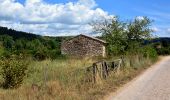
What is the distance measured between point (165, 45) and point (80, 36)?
3641 cm

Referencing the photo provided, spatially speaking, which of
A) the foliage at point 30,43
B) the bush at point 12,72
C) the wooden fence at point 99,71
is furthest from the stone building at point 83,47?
the bush at point 12,72

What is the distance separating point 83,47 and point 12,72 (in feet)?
157

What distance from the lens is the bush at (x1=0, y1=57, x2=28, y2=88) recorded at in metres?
17.0

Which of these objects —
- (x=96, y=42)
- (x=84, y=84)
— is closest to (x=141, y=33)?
(x=96, y=42)

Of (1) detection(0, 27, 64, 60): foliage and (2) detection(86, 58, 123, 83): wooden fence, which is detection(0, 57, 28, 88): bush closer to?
(2) detection(86, 58, 123, 83): wooden fence

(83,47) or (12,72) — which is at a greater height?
(83,47)

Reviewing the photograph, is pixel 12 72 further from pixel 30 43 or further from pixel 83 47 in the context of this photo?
pixel 30 43

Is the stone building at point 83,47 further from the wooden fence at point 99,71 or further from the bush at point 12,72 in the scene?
the bush at point 12,72

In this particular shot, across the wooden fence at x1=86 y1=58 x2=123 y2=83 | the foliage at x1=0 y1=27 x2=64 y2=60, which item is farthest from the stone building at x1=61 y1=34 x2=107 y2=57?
the wooden fence at x1=86 y1=58 x2=123 y2=83

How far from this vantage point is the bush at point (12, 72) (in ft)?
55.8

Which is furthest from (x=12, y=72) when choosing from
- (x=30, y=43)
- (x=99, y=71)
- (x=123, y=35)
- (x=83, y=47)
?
(x=30, y=43)

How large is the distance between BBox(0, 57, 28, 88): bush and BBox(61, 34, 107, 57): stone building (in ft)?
151

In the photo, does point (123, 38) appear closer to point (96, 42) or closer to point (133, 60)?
point (133, 60)

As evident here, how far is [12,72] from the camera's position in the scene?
17.1 m
